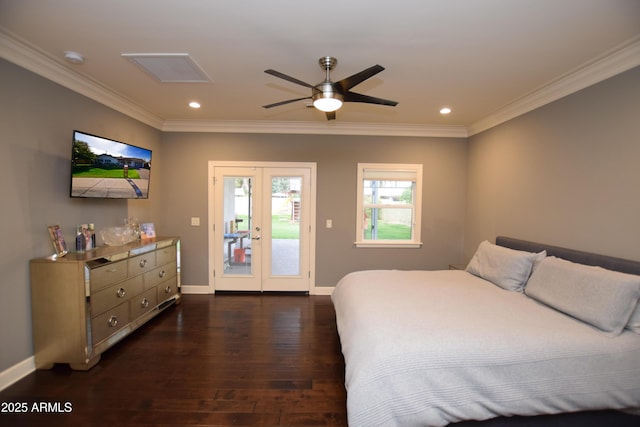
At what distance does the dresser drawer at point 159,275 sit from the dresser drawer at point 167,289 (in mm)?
70

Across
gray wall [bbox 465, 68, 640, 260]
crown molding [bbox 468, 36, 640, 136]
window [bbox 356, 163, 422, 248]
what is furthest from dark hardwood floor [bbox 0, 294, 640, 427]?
crown molding [bbox 468, 36, 640, 136]

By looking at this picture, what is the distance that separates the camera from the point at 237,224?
13.5 feet

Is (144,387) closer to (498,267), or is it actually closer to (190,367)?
(190,367)

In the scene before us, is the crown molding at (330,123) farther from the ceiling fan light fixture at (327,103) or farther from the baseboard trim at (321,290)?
the baseboard trim at (321,290)

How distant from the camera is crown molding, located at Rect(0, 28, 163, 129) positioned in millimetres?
1983

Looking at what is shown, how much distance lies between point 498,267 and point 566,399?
51.6 inches

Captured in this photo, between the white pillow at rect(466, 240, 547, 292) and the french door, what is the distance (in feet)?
7.71

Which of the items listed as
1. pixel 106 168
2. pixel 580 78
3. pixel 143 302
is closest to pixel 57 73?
pixel 106 168

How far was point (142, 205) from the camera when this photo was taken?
3.60m

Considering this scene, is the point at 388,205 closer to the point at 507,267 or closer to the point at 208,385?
the point at 507,267

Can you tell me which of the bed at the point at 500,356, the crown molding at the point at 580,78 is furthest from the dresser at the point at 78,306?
the crown molding at the point at 580,78

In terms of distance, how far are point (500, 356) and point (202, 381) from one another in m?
2.17

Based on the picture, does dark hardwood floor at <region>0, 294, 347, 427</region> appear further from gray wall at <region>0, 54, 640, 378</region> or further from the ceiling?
the ceiling

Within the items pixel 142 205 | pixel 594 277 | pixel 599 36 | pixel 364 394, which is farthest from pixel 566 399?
pixel 142 205
